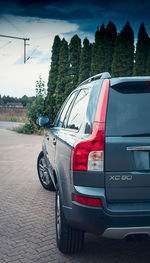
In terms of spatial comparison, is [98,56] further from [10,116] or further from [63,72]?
[10,116]

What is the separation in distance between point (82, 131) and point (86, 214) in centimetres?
78

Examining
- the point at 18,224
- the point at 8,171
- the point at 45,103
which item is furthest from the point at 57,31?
the point at 18,224

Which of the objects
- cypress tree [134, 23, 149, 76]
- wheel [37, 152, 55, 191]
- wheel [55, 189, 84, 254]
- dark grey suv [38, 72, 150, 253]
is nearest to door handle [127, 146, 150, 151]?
dark grey suv [38, 72, 150, 253]

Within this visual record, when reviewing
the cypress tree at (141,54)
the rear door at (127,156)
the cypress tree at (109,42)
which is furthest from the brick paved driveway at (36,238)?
the cypress tree at (109,42)

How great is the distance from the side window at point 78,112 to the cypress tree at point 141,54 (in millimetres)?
18504

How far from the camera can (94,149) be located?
9.75 feet

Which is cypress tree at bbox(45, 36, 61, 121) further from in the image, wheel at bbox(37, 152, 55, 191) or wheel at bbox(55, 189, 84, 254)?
wheel at bbox(55, 189, 84, 254)

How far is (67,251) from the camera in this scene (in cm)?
368

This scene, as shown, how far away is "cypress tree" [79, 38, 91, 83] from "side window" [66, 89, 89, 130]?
65.4 feet

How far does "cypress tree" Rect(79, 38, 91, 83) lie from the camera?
2388 cm

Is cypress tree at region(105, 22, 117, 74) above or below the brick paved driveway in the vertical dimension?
above

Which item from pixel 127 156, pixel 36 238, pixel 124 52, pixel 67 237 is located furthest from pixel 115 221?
pixel 124 52

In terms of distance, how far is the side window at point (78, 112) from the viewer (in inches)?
138

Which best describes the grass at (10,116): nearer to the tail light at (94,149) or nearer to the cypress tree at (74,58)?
the cypress tree at (74,58)
